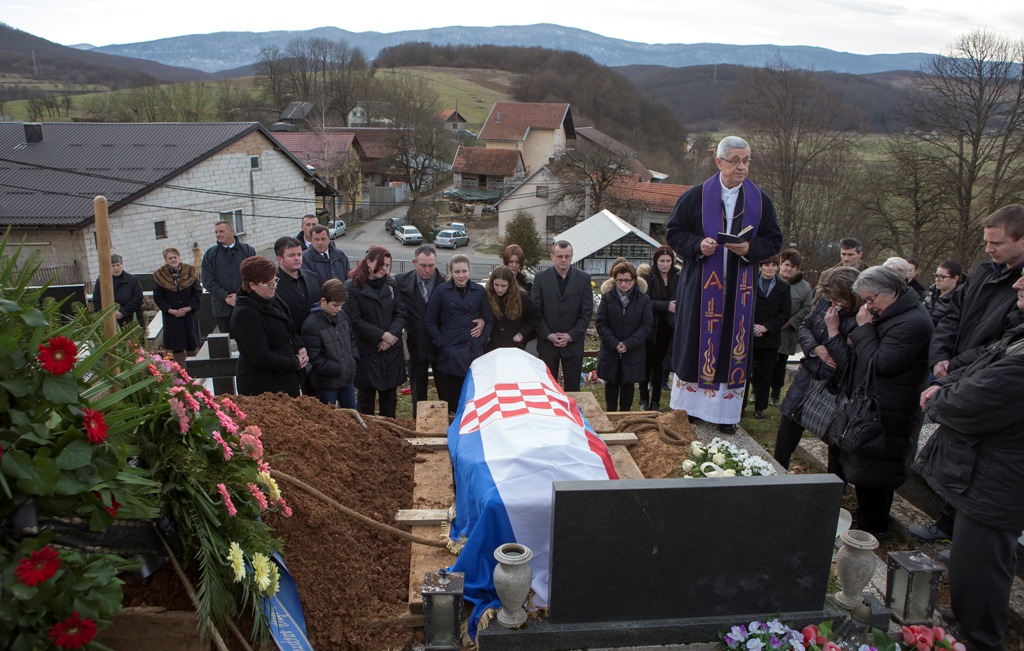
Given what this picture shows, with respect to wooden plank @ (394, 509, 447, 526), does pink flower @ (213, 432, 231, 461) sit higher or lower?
higher

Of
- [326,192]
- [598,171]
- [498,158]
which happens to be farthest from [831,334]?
[498,158]

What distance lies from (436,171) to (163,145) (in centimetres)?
2997

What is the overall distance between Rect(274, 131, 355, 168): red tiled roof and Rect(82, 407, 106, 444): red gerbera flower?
46.3 m

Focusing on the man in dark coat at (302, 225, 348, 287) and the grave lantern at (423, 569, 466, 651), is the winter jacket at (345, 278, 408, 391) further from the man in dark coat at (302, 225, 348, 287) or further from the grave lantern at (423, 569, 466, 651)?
the grave lantern at (423, 569, 466, 651)

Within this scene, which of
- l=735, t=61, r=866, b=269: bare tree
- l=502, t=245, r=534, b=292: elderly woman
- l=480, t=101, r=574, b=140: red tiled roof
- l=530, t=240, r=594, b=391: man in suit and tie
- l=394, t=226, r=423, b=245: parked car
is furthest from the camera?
l=480, t=101, r=574, b=140: red tiled roof

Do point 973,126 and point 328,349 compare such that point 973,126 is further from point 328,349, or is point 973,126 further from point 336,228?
point 336,228

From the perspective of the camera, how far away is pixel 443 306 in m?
6.71

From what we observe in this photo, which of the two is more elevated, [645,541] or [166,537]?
[166,537]

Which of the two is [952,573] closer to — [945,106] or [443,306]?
[443,306]

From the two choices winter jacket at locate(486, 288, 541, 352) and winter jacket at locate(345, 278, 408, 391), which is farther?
winter jacket at locate(486, 288, 541, 352)

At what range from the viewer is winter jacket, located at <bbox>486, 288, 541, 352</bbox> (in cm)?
719

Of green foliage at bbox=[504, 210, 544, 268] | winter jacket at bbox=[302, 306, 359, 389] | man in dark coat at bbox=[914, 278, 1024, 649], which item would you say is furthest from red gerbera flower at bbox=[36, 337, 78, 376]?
green foliage at bbox=[504, 210, 544, 268]

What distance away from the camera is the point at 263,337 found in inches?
208

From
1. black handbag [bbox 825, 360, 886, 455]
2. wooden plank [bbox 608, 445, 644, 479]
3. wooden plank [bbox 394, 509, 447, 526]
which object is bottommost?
wooden plank [bbox 608, 445, 644, 479]
